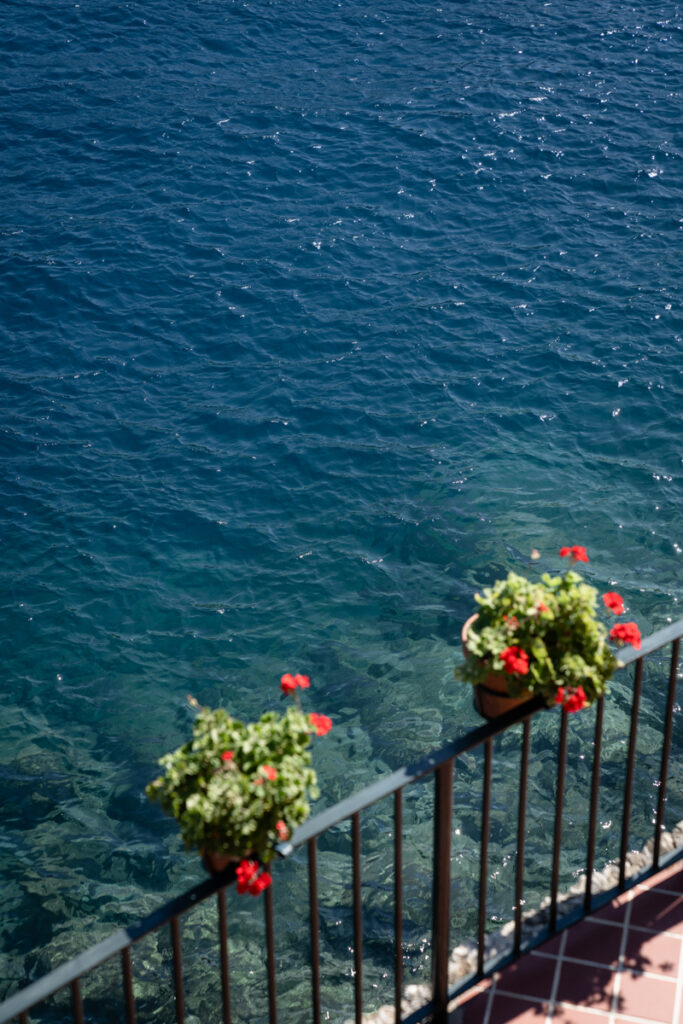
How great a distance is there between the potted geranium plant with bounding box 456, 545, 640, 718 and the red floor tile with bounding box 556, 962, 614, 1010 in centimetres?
110

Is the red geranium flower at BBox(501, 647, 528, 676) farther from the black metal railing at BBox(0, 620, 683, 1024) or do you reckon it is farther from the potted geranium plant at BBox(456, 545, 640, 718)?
the black metal railing at BBox(0, 620, 683, 1024)

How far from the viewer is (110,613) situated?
1013 centimetres

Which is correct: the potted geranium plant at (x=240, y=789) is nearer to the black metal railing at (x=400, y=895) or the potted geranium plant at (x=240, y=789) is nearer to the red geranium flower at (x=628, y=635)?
the black metal railing at (x=400, y=895)

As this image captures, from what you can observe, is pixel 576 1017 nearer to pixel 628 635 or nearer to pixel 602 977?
pixel 602 977

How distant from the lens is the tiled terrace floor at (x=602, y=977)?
12.5 feet

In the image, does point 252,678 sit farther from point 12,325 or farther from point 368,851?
point 12,325

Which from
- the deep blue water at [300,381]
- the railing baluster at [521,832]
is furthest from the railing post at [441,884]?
the deep blue water at [300,381]

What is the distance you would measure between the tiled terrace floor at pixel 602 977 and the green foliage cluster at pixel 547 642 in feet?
3.87

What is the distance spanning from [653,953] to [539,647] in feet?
4.70

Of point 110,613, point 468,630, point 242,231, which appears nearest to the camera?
point 468,630

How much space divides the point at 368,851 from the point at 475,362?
6.65 meters

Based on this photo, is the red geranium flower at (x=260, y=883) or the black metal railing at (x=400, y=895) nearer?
the black metal railing at (x=400, y=895)

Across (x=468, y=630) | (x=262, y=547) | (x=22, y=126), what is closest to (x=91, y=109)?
(x=22, y=126)

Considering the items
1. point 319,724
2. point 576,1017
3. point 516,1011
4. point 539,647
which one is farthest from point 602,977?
point 319,724
